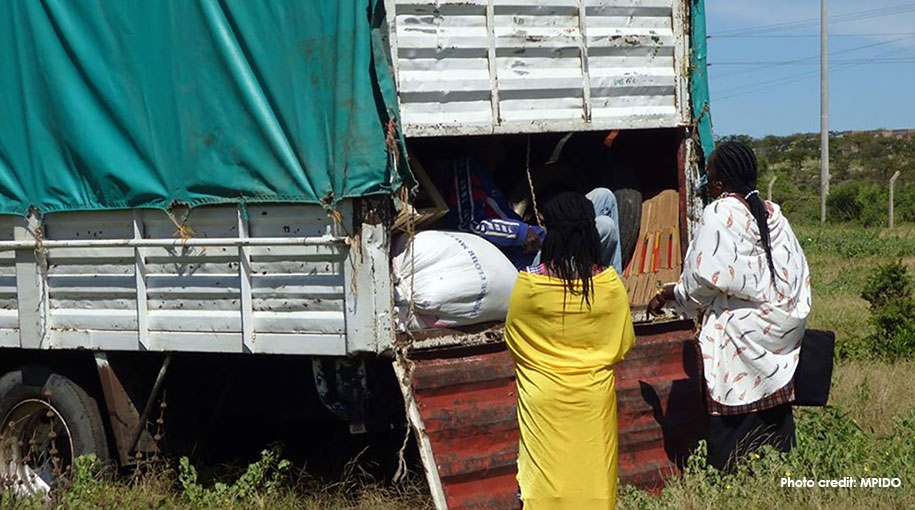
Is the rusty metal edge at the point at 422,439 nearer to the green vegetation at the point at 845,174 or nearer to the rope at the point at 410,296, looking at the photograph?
the rope at the point at 410,296

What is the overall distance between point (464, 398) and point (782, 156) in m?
51.2

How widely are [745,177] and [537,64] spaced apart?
1285 millimetres

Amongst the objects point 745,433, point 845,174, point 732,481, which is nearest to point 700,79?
point 745,433

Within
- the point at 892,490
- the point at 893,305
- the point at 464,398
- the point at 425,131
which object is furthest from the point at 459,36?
the point at 893,305

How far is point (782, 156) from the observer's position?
54.4 meters

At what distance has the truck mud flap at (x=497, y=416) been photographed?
5332mm

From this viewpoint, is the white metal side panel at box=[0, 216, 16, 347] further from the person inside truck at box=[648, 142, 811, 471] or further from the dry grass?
the dry grass

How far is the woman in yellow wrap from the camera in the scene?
4.34m

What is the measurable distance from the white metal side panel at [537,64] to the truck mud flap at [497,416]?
107cm

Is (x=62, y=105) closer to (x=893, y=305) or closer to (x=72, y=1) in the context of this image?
(x=72, y=1)

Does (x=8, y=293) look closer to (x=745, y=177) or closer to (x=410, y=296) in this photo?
(x=410, y=296)

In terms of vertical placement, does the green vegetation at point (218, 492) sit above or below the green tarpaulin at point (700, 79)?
below

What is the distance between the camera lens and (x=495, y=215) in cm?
636

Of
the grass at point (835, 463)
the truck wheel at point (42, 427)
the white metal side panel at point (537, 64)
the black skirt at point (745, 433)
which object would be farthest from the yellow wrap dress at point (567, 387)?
the truck wheel at point (42, 427)
